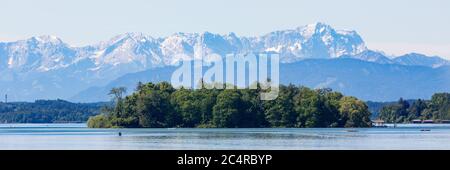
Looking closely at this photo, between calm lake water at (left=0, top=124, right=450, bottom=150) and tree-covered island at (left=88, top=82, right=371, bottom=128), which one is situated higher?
tree-covered island at (left=88, top=82, right=371, bottom=128)

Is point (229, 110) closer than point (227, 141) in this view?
No

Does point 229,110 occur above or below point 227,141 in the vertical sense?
above

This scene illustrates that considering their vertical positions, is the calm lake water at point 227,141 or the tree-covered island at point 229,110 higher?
the tree-covered island at point 229,110

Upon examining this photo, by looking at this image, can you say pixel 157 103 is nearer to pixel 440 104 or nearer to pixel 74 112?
pixel 440 104

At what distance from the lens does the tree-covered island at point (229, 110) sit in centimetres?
10069

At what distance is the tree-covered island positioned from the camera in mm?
100688

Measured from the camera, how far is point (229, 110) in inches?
3915

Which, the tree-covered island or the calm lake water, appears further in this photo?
the tree-covered island
